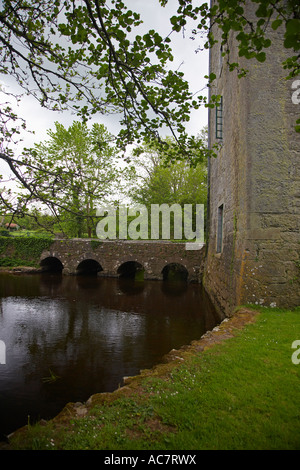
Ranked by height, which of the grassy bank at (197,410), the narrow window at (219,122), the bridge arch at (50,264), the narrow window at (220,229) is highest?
the narrow window at (219,122)

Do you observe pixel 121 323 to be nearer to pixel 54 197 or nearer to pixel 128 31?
pixel 54 197

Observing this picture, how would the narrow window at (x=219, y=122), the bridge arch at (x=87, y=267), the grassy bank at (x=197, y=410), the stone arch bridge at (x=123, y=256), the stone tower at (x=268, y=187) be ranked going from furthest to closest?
the bridge arch at (x=87, y=267) < the stone arch bridge at (x=123, y=256) < the narrow window at (x=219, y=122) < the stone tower at (x=268, y=187) < the grassy bank at (x=197, y=410)

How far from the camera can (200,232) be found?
1650 cm

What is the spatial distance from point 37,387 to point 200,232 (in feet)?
45.4

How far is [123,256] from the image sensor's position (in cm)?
1477

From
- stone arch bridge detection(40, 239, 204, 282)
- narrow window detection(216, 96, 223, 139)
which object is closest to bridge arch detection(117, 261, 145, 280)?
stone arch bridge detection(40, 239, 204, 282)

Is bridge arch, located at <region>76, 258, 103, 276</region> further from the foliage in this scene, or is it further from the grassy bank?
the grassy bank

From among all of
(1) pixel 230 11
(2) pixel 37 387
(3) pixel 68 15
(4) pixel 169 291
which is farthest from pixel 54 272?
(1) pixel 230 11

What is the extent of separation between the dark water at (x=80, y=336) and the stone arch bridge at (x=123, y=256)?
2.14 m

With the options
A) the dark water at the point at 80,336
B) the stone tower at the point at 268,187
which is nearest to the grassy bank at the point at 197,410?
the dark water at the point at 80,336

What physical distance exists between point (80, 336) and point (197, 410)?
455cm

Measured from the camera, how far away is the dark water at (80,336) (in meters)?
3.81

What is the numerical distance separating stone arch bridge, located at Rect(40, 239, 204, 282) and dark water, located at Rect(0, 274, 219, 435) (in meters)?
2.14

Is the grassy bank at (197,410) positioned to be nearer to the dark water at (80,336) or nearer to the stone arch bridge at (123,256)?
the dark water at (80,336)
